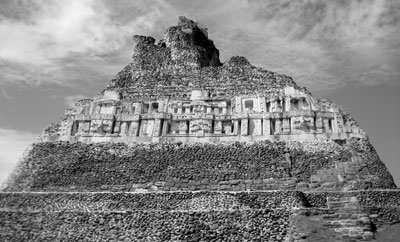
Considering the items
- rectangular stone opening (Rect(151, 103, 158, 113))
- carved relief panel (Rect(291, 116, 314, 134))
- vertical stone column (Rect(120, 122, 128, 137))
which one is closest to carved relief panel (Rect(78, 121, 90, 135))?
vertical stone column (Rect(120, 122, 128, 137))

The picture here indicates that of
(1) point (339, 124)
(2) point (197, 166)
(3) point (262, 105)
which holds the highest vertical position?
(3) point (262, 105)

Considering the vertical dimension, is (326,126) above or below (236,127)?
above

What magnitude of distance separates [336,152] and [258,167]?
142 inches

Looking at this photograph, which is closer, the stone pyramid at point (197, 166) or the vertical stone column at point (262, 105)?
the stone pyramid at point (197, 166)

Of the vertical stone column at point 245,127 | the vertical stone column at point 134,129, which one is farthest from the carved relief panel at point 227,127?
the vertical stone column at point 134,129

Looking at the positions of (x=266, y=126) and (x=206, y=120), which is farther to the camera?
(x=206, y=120)

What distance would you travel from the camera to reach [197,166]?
17.3 m

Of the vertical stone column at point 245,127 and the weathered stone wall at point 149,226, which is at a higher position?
the vertical stone column at point 245,127

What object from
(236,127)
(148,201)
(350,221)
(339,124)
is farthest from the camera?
(236,127)

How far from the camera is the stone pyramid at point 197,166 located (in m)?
13.0

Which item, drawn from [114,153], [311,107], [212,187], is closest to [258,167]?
[212,187]

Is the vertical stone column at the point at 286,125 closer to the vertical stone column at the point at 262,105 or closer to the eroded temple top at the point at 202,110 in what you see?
the eroded temple top at the point at 202,110

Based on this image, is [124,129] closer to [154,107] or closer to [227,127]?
[154,107]

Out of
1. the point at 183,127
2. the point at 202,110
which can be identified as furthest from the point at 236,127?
the point at 183,127
